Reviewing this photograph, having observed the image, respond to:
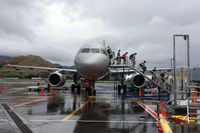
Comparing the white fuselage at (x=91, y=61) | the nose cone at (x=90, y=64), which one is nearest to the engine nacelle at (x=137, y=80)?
the white fuselage at (x=91, y=61)

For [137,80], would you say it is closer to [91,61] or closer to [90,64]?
[91,61]

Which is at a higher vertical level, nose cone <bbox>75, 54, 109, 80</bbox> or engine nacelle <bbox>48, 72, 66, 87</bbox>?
nose cone <bbox>75, 54, 109, 80</bbox>

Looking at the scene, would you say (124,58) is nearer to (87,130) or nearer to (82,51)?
(82,51)

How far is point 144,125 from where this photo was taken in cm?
645

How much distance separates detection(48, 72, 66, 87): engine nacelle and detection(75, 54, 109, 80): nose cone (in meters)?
6.30

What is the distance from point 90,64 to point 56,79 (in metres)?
8.29

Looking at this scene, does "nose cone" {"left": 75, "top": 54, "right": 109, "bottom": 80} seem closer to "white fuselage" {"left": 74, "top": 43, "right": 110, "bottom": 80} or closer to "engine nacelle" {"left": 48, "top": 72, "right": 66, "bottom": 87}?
"white fuselage" {"left": 74, "top": 43, "right": 110, "bottom": 80}

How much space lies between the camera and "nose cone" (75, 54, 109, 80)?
1274 centimetres

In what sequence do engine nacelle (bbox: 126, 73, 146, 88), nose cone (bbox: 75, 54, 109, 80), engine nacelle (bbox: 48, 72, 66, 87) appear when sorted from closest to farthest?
nose cone (bbox: 75, 54, 109, 80)
engine nacelle (bbox: 126, 73, 146, 88)
engine nacelle (bbox: 48, 72, 66, 87)

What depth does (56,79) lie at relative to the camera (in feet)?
65.0

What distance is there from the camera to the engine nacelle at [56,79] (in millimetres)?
19375

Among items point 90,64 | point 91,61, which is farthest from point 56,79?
point 90,64

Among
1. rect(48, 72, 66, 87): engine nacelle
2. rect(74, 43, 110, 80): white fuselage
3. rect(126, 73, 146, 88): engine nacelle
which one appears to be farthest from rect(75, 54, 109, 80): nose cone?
rect(48, 72, 66, 87): engine nacelle

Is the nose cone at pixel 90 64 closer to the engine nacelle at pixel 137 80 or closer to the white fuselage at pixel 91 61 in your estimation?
the white fuselage at pixel 91 61
